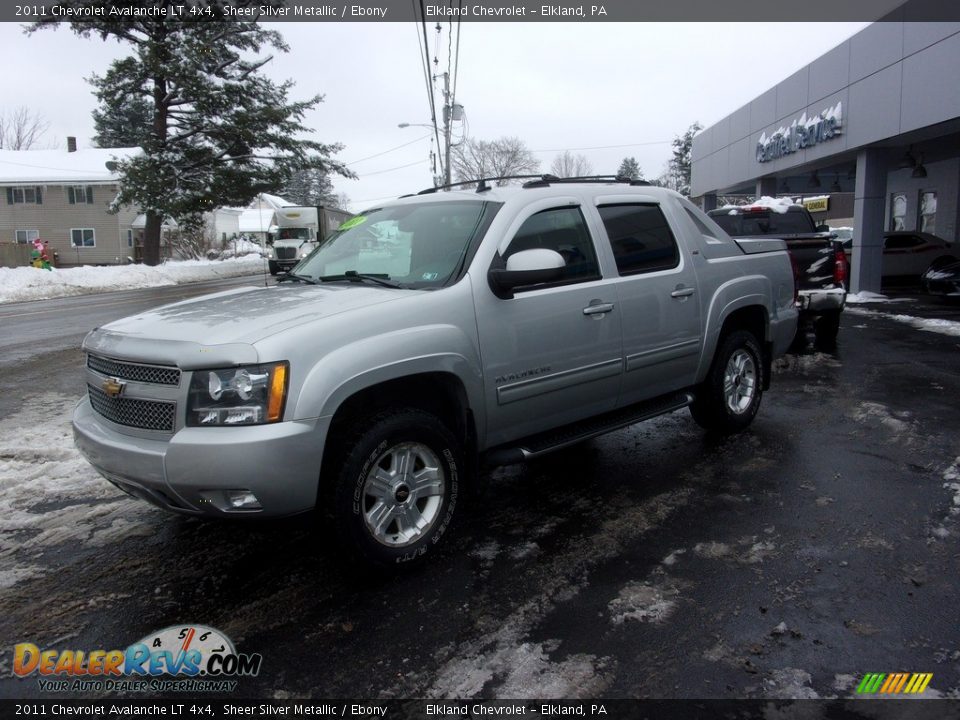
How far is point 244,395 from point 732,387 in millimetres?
4134

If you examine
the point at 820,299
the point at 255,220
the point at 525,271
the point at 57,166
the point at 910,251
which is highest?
the point at 57,166

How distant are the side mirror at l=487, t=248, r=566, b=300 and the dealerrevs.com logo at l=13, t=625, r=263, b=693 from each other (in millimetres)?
2157

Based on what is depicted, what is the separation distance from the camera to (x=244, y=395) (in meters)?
3.12

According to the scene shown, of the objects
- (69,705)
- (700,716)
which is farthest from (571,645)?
(69,705)

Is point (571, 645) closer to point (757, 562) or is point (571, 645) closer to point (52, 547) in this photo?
point (757, 562)

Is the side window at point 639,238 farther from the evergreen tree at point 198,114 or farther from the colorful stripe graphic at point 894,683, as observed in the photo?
the evergreen tree at point 198,114

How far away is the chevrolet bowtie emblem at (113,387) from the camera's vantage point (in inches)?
135

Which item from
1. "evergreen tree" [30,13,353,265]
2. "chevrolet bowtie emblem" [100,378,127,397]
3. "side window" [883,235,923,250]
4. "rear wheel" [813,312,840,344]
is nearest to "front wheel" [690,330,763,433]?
"chevrolet bowtie emblem" [100,378,127,397]

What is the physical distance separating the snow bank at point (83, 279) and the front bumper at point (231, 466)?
22.9 metres

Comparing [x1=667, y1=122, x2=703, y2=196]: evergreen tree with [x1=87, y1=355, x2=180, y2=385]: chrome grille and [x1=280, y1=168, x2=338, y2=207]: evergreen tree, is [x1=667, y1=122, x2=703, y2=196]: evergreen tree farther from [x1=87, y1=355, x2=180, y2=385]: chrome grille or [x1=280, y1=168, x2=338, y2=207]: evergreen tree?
[x1=87, y1=355, x2=180, y2=385]: chrome grille

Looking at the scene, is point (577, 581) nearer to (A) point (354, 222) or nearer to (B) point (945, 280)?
(A) point (354, 222)

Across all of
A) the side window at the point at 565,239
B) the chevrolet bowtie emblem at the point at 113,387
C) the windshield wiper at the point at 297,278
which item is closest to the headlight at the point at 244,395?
the chevrolet bowtie emblem at the point at 113,387

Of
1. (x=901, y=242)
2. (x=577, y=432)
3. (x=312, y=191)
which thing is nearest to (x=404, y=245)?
(x=577, y=432)

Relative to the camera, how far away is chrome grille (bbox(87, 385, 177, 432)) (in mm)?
3254
